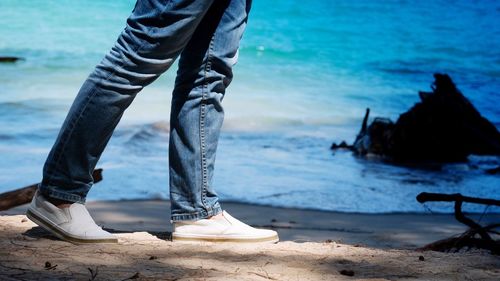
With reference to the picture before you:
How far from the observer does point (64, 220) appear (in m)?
3.13

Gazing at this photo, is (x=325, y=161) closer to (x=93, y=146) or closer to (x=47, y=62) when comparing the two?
(x=93, y=146)

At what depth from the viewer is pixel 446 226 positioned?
18.9 ft

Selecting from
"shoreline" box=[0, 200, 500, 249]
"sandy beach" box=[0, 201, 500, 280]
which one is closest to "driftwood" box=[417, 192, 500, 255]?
"sandy beach" box=[0, 201, 500, 280]

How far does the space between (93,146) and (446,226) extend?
321cm

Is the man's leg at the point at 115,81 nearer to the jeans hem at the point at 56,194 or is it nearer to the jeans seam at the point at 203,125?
the jeans hem at the point at 56,194

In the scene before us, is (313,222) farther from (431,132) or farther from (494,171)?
(431,132)

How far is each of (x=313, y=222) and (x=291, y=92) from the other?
763cm

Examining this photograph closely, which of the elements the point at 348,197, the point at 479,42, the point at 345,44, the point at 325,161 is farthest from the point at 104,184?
the point at 479,42

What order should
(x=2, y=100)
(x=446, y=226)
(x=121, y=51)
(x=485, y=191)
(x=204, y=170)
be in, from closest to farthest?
(x=121, y=51)
(x=204, y=170)
(x=446, y=226)
(x=485, y=191)
(x=2, y=100)

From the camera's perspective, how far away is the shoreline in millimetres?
5055

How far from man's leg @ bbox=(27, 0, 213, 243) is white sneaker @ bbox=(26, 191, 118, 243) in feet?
0.08

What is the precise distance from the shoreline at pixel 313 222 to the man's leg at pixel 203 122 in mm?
1541

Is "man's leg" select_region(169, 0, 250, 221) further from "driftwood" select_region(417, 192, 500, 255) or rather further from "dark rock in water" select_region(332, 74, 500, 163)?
"dark rock in water" select_region(332, 74, 500, 163)

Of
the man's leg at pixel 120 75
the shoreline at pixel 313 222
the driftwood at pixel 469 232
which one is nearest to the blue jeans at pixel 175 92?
the man's leg at pixel 120 75
